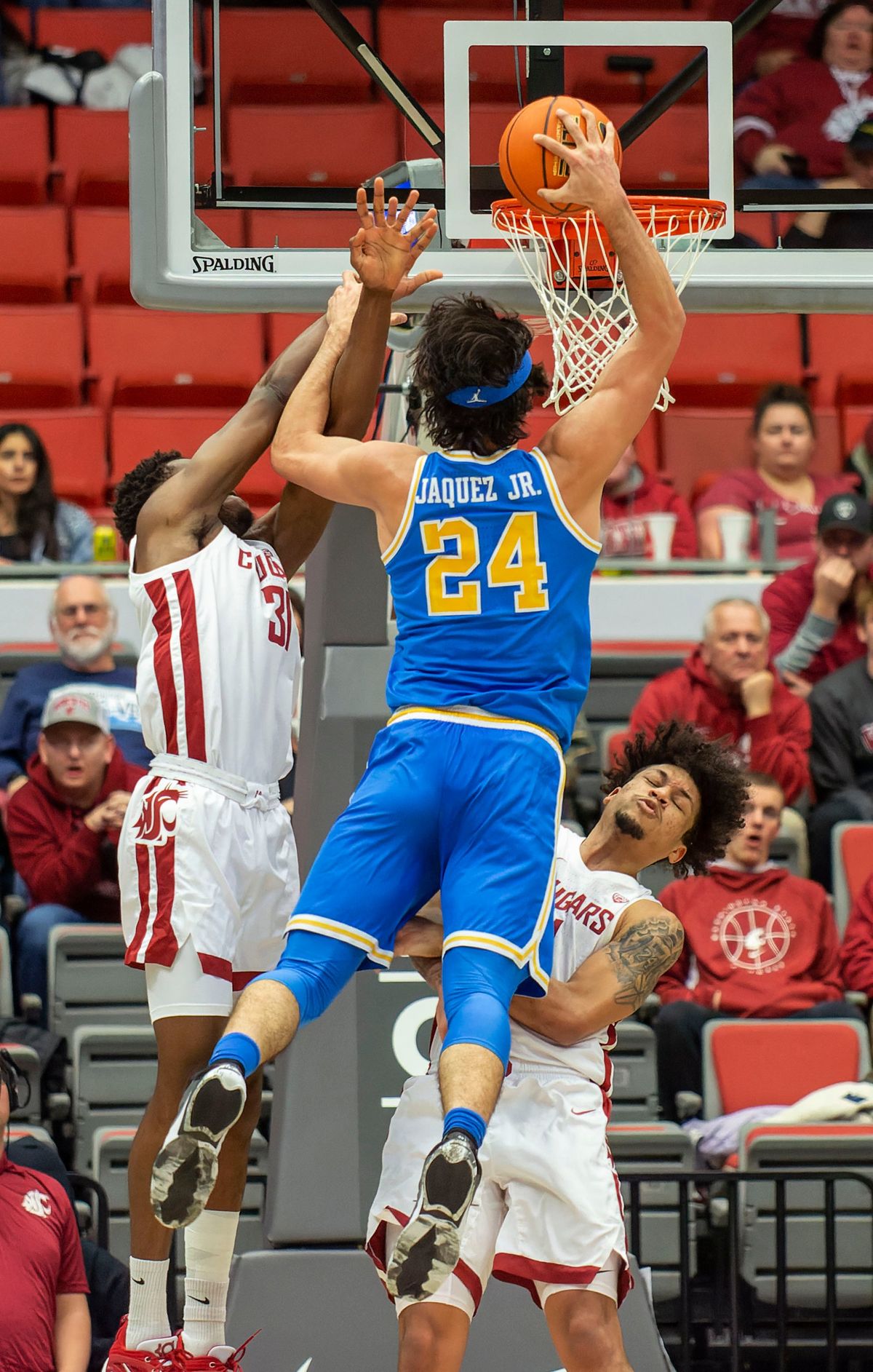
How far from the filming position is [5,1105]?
5.54 m

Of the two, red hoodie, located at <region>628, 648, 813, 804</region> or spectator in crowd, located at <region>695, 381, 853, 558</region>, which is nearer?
red hoodie, located at <region>628, 648, 813, 804</region>

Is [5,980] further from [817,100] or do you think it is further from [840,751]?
[817,100]

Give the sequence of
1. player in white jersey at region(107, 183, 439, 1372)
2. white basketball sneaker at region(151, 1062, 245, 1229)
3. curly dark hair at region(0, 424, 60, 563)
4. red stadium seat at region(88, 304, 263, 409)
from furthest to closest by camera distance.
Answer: red stadium seat at region(88, 304, 263, 409) → curly dark hair at region(0, 424, 60, 563) → player in white jersey at region(107, 183, 439, 1372) → white basketball sneaker at region(151, 1062, 245, 1229)

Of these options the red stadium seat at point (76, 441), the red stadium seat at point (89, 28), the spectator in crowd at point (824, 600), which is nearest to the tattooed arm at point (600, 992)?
the spectator in crowd at point (824, 600)

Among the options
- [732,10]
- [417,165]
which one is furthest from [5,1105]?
[732,10]

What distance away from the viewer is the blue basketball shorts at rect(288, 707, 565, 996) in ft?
13.6

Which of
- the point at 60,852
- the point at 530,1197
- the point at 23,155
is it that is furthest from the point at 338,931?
the point at 23,155

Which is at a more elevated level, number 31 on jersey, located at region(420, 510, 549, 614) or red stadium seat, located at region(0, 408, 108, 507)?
red stadium seat, located at region(0, 408, 108, 507)

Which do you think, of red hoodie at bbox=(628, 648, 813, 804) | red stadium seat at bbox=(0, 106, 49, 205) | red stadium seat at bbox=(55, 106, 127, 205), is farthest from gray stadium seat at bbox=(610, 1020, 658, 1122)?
red stadium seat at bbox=(0, 106, 49, 205)

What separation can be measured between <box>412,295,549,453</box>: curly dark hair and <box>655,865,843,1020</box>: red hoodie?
3.45 metres

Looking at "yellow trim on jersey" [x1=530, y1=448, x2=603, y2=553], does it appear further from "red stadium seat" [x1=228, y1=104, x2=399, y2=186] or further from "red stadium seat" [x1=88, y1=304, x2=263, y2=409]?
"red stadium seat" [x1=88, y1=304, x2=263, y2=409]

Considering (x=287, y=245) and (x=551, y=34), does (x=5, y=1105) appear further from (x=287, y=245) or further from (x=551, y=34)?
(x=551, y=34)

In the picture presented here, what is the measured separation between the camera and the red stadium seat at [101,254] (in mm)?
11422

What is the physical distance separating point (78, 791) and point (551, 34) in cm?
358
